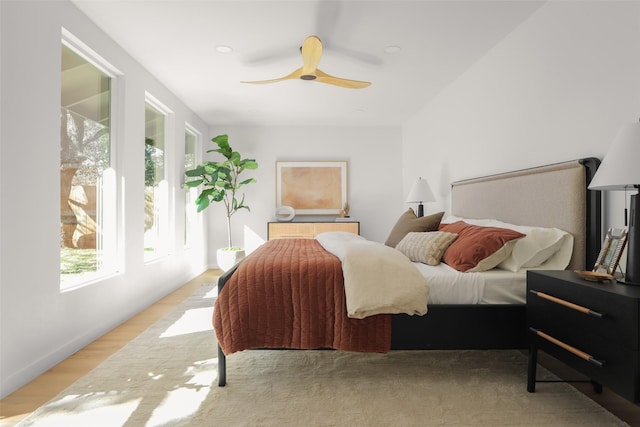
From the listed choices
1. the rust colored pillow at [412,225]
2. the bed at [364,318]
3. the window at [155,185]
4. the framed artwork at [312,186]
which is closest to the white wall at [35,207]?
the window at [155,185]

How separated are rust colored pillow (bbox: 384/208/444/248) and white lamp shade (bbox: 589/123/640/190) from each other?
153cm

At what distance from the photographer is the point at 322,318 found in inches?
77.8

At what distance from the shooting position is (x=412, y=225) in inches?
127

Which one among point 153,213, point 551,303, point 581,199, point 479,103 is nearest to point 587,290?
point 551,303

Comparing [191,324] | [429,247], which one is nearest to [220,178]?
[191,324]

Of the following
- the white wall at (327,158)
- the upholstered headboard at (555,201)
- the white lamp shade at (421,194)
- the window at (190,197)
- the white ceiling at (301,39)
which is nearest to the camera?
the upholstered headboard at (555,201)

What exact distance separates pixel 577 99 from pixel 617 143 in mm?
781

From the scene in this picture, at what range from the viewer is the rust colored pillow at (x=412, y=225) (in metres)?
3.13

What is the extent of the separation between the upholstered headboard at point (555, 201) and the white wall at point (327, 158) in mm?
2882

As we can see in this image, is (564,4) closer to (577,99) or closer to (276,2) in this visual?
(577,99)

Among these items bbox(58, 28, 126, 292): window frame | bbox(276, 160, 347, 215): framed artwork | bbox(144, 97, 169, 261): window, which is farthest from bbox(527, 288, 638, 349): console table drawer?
bbox(276, 160, 347, 215): framed artwork

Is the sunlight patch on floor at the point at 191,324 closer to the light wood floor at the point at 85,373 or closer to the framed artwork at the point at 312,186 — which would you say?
the light wood floor at the point at 85,373

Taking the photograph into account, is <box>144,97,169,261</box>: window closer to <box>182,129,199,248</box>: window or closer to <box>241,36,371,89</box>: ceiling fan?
<box>182,129,199,248</box>: window

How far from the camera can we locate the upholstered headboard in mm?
2117
